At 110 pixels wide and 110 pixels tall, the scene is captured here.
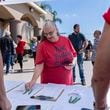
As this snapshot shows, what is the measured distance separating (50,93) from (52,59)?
772mm

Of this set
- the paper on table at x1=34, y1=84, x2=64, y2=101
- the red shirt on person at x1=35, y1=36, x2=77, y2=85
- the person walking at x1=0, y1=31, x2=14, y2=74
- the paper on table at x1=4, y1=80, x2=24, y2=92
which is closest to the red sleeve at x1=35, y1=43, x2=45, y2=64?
the red shirt on person at x1=35, y1=36, x2=77, y2=85

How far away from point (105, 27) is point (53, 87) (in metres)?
1.84

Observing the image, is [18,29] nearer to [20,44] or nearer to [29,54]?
[29,54]

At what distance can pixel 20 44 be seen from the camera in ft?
49.1

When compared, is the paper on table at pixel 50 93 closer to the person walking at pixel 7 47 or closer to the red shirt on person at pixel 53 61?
the red shirt on person at pixel 53 61

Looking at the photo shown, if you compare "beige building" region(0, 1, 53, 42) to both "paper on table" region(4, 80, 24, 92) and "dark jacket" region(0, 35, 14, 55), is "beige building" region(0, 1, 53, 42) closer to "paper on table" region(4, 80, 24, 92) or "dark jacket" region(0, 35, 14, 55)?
"dark jacket" region(0, 35, 14, 55)

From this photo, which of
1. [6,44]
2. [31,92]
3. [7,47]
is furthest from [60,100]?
[7,47]

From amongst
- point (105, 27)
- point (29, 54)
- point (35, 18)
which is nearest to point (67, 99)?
point (105, 27)

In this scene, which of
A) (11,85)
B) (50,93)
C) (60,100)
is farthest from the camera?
(11,85)

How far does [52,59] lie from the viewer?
4.01 meters

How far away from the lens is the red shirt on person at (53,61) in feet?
13.2

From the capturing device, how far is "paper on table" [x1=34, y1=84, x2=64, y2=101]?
10.2 ft

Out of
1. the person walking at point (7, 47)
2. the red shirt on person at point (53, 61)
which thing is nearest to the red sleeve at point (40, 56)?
the red shirt on person at point (53, 61)

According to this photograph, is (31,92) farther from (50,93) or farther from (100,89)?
(100,89)
